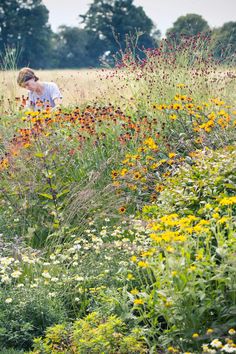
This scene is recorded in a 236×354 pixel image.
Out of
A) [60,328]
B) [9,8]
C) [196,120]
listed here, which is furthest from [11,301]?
[9,8]

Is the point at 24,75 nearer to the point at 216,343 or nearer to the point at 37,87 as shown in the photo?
the point at 37,87

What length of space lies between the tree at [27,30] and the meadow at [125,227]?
40187 millimetres

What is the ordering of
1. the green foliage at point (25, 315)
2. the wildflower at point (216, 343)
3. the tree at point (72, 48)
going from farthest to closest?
the tree at point (72, 48)
the green foliage at point (25, 315)
the wildflower at point (216, 343)

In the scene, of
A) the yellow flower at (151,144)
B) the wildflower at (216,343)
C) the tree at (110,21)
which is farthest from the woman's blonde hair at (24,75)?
the tree at (110,21)

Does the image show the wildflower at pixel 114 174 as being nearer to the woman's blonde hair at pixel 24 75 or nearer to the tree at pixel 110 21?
the woman's blonde hair at pixel 24 75

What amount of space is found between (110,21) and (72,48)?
16.3 ft

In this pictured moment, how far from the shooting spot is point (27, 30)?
163 feet

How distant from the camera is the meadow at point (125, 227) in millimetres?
3461

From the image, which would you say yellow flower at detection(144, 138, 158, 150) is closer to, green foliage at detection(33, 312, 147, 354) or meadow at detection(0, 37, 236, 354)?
meadow at detection(0, 37, 236, 354)

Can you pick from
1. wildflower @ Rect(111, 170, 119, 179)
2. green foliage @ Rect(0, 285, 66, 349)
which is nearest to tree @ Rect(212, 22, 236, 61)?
wildflower @ Rect(111, 170, 119, 179)

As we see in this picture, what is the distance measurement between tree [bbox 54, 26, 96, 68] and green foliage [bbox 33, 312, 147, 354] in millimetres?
47088

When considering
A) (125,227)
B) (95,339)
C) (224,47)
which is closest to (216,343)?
(95,339)

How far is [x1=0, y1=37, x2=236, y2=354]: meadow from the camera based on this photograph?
346 centimetres

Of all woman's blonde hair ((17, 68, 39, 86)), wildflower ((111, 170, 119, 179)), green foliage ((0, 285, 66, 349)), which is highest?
woman's blonde hair ((17, 68, 39, 86))
